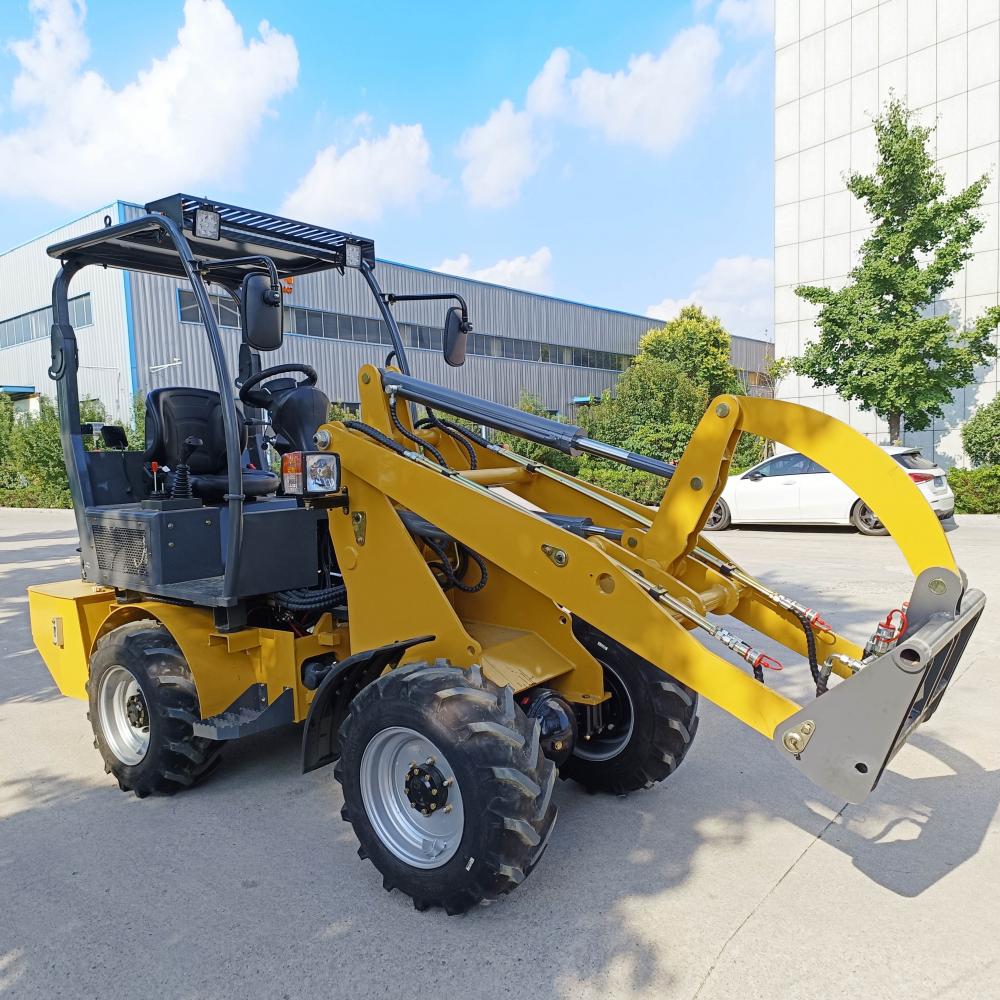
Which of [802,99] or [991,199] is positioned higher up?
[802,99]

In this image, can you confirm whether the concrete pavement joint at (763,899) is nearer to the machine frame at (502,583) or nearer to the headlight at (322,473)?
the machine frame at (502,583)

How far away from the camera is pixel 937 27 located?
22.6 metres

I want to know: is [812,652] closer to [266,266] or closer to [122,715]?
[266,266]

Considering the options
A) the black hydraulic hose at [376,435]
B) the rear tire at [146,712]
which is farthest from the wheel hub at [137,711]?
the black hydraulic hose at [376,435]

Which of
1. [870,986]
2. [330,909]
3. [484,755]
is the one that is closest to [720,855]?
[870,986]

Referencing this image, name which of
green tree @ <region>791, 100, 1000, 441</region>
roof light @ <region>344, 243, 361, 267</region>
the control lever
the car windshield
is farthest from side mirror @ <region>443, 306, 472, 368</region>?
green tree @ <region>791, 100, 1000, 441</region>

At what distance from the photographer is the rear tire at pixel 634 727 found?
387cm

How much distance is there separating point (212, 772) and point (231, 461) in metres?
1.80

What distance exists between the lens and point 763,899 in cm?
313

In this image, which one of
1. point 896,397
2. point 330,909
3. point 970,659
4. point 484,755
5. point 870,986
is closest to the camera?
point 870,986

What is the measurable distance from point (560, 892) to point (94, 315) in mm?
28474

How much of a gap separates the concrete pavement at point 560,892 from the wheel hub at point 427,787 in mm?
387

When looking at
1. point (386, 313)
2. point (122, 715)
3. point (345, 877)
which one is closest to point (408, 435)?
point (386, 313)

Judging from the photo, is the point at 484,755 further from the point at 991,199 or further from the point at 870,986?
the point at 991,199
